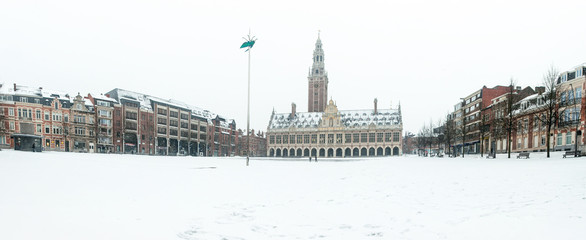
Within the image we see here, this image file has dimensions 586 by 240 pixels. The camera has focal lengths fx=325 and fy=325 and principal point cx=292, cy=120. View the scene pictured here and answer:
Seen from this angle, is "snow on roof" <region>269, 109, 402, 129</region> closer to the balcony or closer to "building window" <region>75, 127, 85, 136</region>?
"building window" <region>75, 127, 85, 136</region>

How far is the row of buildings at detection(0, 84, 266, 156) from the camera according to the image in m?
61.4

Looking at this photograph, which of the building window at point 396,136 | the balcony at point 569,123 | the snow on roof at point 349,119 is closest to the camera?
the balcony at point 569,123

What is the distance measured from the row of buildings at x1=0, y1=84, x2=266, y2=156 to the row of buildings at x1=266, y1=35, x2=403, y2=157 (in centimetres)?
3068

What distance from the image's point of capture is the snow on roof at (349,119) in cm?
10831

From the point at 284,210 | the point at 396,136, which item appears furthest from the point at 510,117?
the point at 396,136

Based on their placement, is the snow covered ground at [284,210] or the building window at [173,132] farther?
the building window at [173,132]

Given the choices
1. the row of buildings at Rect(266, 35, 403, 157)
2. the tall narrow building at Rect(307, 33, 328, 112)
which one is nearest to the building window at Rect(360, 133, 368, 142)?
the row of buildings at Rect(266, 35, 403, 157)

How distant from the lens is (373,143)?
10625 cm

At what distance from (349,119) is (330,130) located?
8.01m

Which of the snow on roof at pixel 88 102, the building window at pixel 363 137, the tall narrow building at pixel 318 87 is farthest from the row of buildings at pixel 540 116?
the snow on roof at pixel 88 102

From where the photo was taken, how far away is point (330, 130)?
364 feet

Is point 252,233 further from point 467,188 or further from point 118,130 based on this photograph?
point 118,130

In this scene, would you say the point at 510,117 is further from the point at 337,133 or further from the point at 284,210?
the point at 337,133

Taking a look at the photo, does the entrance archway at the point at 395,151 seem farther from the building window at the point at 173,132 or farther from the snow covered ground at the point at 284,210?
the snow covered ground at the point at 284,210
